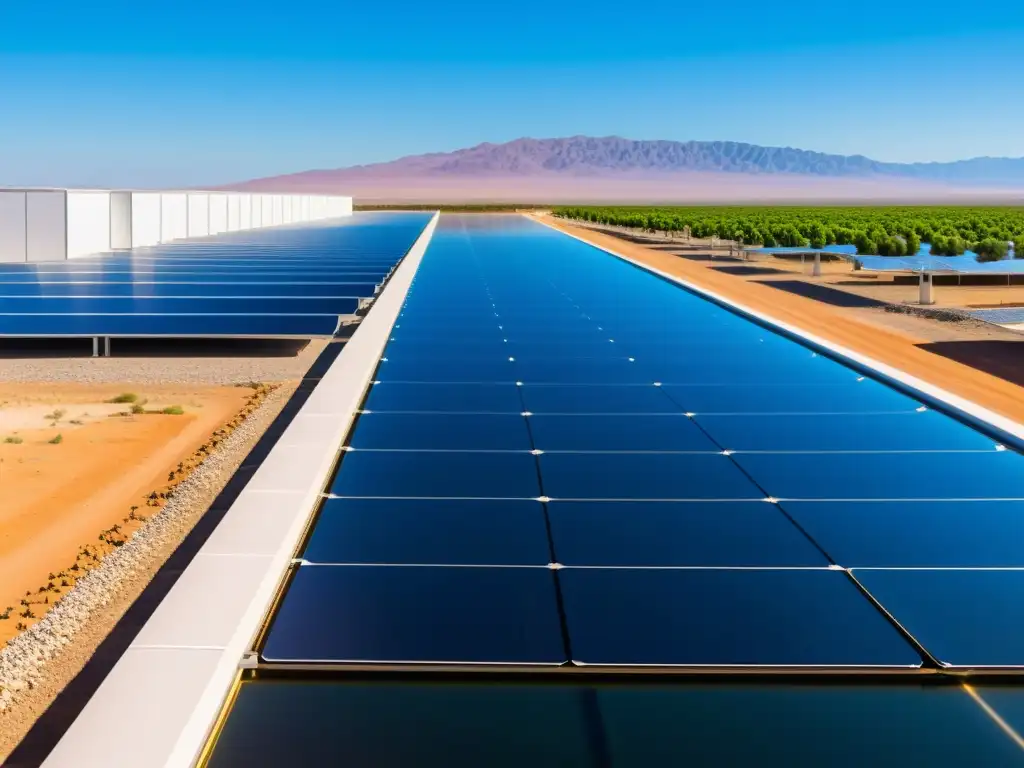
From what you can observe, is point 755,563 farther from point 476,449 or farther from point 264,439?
point 264,439

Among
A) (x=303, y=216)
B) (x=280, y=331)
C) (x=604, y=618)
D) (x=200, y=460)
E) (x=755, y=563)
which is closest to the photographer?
(x=604, y=618)

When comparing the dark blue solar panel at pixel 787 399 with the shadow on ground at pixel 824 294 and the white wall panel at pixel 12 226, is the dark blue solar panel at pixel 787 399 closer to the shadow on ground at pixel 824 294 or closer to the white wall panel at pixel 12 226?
the shadow on ground at pixel 824 294

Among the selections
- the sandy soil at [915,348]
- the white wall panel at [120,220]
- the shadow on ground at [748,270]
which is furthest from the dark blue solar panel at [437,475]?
the shadow on ground at [748,270]

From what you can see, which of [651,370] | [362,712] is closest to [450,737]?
[362,712]

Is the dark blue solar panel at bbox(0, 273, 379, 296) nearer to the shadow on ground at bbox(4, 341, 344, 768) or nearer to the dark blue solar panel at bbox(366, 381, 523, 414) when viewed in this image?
the shadow on ground at bbox(4, 341, 344, 768)

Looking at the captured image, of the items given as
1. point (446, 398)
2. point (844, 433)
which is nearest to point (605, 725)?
point (844, 433)

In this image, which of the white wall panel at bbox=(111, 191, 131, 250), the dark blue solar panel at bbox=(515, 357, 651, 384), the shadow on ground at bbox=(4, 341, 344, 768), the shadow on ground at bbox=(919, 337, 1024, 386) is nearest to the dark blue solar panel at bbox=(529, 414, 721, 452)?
the dark blue solar panel at bbox=(515, 357, 651, 384)
